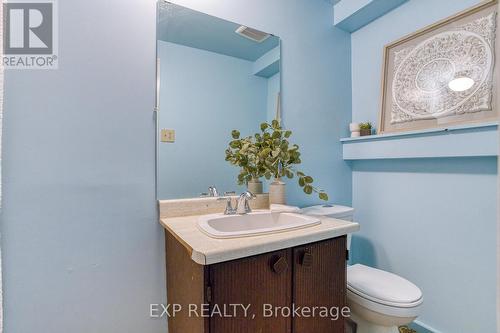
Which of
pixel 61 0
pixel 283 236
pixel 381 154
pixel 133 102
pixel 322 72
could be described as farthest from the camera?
pixel 322 72

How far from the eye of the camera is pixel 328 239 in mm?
1032

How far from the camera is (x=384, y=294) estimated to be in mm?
1142

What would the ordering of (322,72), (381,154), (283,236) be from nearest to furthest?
1. (283,236)
2. (381,154)
3. (322,72)

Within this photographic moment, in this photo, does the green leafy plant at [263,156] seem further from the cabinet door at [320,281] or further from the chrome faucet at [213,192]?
the cabinet door at [320,281]

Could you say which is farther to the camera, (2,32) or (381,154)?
(381,154)

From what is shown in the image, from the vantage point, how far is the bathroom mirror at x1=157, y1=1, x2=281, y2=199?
123cm

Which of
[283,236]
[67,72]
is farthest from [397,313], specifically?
[67,72]

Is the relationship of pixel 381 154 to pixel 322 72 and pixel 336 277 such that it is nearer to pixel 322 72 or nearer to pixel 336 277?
pixel 322 72

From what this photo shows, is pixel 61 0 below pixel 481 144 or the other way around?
the other way around

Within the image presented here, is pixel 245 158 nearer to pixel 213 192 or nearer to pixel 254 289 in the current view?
pixel 213 192

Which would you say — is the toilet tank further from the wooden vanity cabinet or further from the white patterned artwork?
the white patterned artwork

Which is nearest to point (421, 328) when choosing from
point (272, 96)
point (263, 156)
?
point (263, 156)

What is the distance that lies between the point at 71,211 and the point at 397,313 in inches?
58.2

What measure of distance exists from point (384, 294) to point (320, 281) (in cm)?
39
